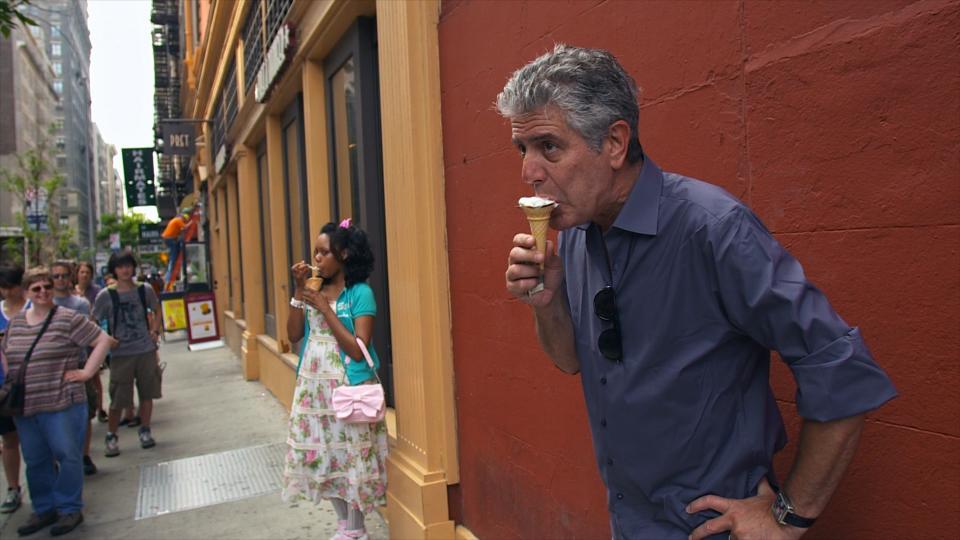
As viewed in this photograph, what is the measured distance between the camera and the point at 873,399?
133 centimetres

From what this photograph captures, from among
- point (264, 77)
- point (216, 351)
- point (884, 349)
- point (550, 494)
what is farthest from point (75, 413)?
point (216, 351)

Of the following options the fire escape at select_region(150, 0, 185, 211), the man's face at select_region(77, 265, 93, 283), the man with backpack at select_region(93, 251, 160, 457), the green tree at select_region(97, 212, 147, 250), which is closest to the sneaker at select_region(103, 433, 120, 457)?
the man with backpack at select_region(93, 251, 160, 457)

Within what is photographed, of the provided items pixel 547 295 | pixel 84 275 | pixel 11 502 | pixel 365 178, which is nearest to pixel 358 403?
pixel 365 178

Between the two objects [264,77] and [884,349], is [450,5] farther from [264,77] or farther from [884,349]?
[264,77]

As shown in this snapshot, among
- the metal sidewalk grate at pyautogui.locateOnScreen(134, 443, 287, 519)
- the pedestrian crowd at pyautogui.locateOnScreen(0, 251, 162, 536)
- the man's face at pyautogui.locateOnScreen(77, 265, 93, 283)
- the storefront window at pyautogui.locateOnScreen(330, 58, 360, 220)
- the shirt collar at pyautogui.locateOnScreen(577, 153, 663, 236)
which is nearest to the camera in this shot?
the shirt collar at pyautogui.locateOnScreen(577, 153, 663, 236)

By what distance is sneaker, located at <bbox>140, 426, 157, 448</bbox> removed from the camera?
752cm

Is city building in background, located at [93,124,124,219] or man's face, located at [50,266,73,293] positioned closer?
man's face, located at [50,266,73,293]

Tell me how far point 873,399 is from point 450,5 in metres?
3.38

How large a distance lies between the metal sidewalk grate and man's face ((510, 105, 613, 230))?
5.08 m

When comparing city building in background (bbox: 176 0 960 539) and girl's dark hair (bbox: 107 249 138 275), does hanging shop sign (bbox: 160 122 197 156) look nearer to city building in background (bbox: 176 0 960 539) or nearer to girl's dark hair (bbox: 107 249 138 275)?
girl's dark hair (bbox: 107 249 138 275)

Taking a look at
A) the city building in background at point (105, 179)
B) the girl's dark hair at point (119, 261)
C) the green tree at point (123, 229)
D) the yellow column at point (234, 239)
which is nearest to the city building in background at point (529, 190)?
the girl's dark hair at point (119, 261)

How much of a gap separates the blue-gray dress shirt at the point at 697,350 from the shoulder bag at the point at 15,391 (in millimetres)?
4869

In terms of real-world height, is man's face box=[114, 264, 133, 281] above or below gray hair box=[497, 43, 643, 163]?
below

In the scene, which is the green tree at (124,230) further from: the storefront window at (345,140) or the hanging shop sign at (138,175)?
the storefront window at (345,140)
